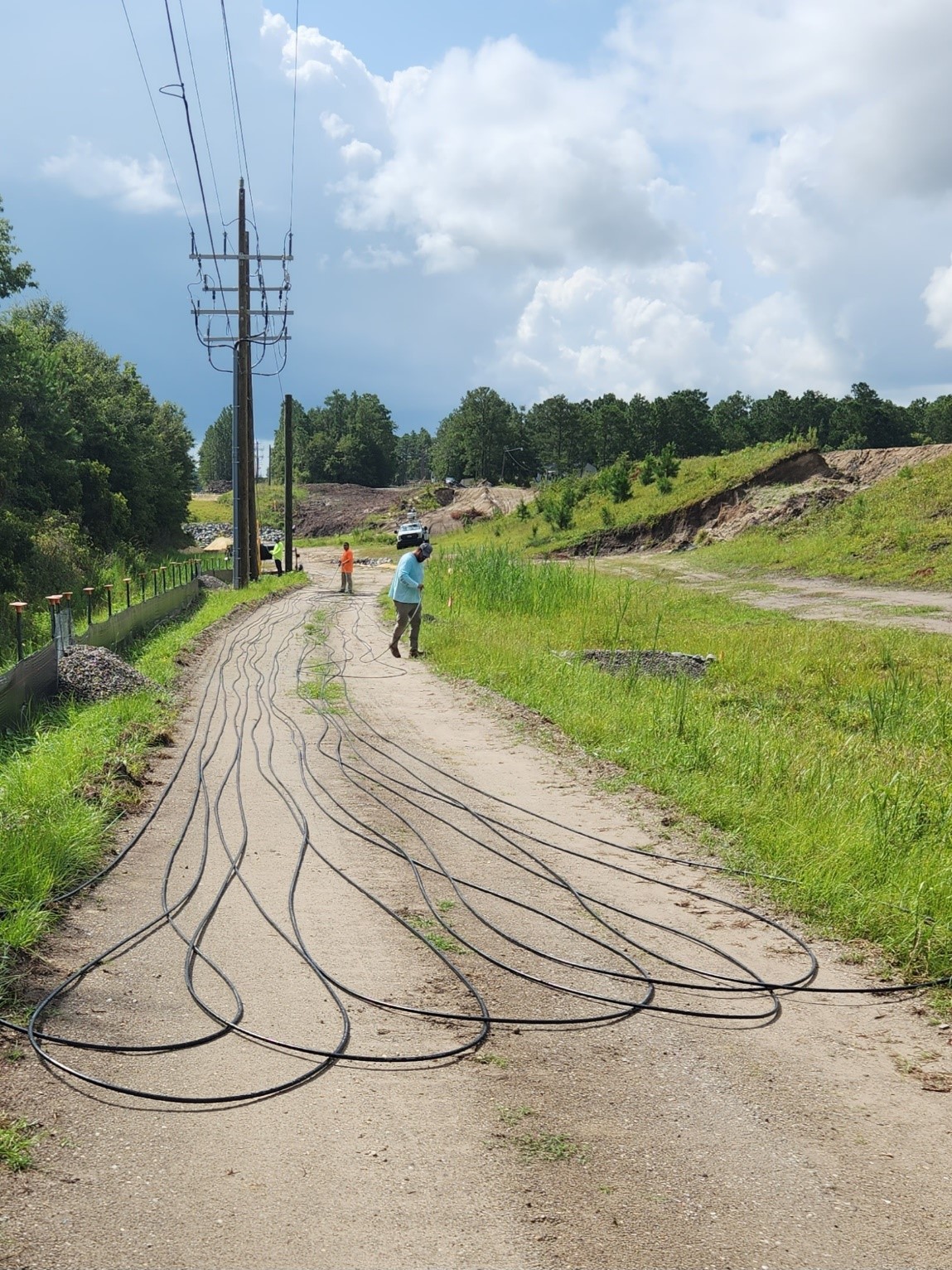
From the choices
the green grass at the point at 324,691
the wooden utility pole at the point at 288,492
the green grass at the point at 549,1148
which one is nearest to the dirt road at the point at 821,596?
the green grass at the point at 324,691

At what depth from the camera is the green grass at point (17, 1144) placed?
11.8 feet

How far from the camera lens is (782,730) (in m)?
11.2

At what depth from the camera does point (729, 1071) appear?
14.4ft

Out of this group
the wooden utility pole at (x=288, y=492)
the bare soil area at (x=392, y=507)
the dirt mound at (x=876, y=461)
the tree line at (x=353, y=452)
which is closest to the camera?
the wooden utility pole at (x=288, y=492)

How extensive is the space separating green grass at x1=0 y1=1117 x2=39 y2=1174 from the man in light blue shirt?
13.0 meters

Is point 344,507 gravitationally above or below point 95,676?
above

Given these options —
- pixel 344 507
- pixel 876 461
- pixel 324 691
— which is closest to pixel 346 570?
pixel 324 691

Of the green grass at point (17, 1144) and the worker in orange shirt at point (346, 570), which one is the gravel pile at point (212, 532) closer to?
the worker in orange shirt at point (346, 570)

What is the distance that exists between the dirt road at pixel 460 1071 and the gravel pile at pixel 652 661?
23.8 ft

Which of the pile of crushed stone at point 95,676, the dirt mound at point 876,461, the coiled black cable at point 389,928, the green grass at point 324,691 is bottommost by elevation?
the green grass at point 324,691

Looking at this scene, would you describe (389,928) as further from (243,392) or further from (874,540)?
(874,540)

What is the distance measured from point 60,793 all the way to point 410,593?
9593mm

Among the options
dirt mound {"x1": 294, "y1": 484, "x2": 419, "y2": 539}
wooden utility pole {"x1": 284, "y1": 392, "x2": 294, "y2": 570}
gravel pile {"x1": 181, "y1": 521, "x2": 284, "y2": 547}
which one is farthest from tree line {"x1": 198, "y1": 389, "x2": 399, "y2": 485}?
wooden utility pole {"x1": 284, "y1": 392, "x2": 294, "y2": 570}

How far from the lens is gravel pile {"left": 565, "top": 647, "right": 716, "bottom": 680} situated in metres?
15.3
